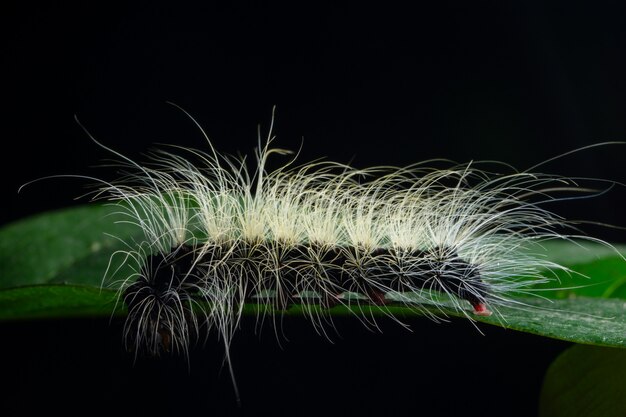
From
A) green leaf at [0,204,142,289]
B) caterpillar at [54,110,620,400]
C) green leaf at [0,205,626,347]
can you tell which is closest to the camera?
green leaf at [0,205,626,347]

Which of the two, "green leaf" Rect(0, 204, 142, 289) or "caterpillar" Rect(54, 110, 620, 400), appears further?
"green leaf" Rect(0, 204, 142, 289)

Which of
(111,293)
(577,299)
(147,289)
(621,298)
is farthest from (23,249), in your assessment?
(621,298)

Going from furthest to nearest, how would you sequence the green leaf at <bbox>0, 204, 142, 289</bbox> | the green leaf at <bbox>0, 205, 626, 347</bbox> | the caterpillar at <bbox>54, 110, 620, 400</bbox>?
the green leaf at <bbox>0, 204, 142, 289</bbox>, the caterpillar at <bbox>54, 110, 620, 400</bbox>, the green leaf at <bbox>0, 205, 626, 347</bbox>

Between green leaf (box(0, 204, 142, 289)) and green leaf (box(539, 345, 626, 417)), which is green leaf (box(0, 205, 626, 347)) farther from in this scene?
→ green leaf (box(539, 345, 626, 417))

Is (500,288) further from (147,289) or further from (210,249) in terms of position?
(147,289)

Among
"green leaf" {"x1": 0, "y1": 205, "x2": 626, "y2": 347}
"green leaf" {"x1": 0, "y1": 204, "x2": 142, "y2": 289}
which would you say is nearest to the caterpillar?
"green leaf" {"x1": 0, "y1": 205, "x2": 626, "y2": 347}

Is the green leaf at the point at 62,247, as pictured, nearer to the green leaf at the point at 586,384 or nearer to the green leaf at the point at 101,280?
the green leaf at the point at 101,280

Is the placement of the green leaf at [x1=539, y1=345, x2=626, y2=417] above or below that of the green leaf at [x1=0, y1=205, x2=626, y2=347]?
below
